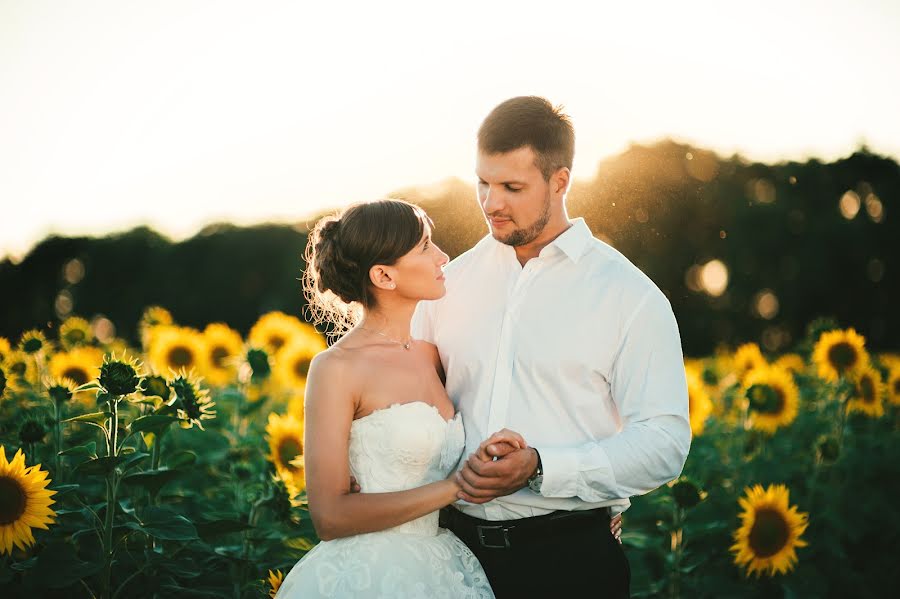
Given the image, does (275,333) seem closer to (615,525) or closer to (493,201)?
(493,201)

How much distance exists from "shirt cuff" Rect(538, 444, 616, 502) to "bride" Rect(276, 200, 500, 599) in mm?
225

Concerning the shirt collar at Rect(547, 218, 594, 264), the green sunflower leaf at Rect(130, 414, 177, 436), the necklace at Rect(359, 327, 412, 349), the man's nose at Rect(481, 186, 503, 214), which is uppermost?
the man's nose at Rect(481, 186, 503, 214)

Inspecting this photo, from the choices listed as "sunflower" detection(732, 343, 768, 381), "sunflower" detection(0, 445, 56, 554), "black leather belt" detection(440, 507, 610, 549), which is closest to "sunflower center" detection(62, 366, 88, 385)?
"sunflower" detection(0, 445, 56, 554)

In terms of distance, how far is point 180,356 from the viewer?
5.76 metres

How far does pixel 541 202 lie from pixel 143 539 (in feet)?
6.80

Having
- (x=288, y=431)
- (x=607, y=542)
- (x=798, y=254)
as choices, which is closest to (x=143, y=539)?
(x=288, y=431)

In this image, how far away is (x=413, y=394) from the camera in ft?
10.7

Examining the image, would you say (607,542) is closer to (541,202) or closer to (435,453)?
(435,453)

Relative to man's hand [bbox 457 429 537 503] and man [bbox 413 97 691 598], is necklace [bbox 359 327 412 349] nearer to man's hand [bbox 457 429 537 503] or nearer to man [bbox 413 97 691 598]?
man [bbox 413 97 691 598]

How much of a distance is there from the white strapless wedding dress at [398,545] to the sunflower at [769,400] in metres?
2.94

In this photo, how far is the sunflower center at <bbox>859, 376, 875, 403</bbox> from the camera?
5906mm

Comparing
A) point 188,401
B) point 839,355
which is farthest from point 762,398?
point 188,401

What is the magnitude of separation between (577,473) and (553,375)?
42 centimetres

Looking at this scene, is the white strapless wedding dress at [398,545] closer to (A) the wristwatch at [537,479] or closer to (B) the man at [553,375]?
(B) the man at [553,375]
